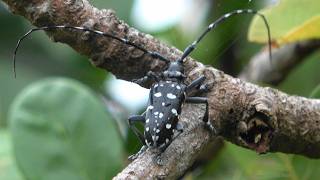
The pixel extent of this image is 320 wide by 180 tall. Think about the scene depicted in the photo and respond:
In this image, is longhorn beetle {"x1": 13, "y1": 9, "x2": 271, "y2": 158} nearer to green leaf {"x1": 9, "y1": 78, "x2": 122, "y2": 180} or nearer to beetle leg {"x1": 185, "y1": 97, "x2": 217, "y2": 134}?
beetle leg {"x1": 185, "y1": 97, "x2": 217, "y2": 134}

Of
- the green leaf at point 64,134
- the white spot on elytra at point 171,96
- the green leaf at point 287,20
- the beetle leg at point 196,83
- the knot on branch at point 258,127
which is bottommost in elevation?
the green leaf at point 64,134

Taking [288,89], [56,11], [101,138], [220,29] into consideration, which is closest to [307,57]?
[288,89]

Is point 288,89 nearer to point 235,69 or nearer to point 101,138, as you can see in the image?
point 235,69

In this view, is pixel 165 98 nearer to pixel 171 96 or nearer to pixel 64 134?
pixel 171 96

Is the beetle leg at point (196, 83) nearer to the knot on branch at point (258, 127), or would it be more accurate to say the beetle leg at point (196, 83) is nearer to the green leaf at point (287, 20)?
the knot on branch at point (258, 127)

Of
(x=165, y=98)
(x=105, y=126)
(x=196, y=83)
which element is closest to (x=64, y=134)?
(x=105, y=126)

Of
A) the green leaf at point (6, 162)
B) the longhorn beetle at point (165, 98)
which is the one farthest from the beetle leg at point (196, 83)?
the green leaf at point (6, 162)
